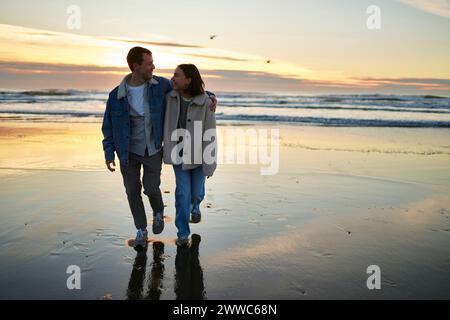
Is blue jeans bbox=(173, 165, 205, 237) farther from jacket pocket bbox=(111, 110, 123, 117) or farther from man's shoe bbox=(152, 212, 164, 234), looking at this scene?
jacket pocket bbox=(111, 110, 123, 117)

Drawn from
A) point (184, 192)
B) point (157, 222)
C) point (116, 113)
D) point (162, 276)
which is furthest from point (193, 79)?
point (162, 276)

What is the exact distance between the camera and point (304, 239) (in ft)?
16.9

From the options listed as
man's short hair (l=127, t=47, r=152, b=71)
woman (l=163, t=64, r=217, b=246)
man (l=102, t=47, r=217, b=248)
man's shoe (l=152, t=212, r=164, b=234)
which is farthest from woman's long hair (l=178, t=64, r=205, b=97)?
man's shoe (l=152, t=212, r=164, b=234)

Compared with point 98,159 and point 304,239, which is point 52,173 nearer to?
point 98,159

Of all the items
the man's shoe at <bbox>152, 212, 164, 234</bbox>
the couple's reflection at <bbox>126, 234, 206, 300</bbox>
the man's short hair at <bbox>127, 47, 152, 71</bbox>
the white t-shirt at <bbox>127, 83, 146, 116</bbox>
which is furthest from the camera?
the man's shoe at <bbox>152, 212, 164, 234</bbox>

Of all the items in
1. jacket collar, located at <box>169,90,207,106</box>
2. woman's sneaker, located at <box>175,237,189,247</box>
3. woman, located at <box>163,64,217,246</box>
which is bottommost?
woman's sneaker, located at <box>175,237,189,247</box>

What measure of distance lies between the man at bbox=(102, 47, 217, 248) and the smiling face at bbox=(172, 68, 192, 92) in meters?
0.18

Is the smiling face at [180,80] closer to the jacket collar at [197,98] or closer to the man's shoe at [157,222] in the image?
the jacket collar at [197,98]

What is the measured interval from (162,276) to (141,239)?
0.82 metres

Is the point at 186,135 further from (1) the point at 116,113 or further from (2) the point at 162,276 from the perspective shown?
(2) the point at 162,276

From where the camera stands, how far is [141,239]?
4863 mm

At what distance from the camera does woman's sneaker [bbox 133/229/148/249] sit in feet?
15.9

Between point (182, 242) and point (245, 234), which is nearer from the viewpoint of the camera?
point (182, 242)
